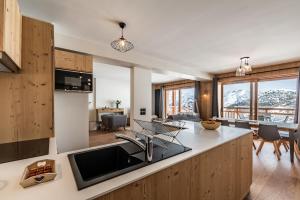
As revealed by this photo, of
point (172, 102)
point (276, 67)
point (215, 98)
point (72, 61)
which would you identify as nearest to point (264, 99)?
point (276, 67)

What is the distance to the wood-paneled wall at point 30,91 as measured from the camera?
1250 millimetres

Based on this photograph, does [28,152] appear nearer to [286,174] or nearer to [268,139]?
[286,174]

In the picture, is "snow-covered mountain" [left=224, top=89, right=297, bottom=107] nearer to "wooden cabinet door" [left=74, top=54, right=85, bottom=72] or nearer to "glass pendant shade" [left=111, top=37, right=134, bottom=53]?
"glass pendant shade" [left=111, top=37, right=134, bottom=53]

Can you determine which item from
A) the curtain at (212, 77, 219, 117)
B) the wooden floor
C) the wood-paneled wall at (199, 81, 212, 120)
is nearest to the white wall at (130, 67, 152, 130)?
the wooden floor

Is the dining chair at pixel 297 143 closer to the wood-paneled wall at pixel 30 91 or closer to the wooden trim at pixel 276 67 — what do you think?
the wooden trim at pixel 276 67

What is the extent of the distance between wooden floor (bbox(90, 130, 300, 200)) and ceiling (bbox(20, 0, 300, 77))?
1.56 m

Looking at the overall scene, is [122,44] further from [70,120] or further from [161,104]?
[161,104]

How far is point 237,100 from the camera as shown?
5613 mm

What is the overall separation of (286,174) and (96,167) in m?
3.25

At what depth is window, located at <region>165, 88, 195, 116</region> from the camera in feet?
25.0

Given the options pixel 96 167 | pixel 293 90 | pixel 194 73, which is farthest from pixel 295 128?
pixel 96 167

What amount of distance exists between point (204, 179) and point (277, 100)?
197 inches

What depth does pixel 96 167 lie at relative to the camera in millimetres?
1249

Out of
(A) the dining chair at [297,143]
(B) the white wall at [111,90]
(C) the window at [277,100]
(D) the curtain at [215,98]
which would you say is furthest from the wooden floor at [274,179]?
(B) the white wall at [111,90]
